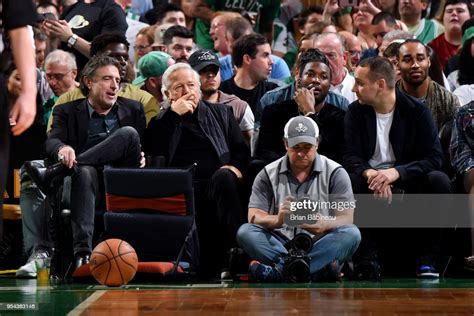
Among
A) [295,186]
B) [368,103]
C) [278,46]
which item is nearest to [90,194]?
[295,186]

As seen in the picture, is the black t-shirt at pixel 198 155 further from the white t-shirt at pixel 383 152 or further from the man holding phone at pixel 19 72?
the man holding phone at pixel 19 72

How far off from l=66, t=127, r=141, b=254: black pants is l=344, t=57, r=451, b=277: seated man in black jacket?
208cm

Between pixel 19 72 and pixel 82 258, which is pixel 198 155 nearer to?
pixel 82 258

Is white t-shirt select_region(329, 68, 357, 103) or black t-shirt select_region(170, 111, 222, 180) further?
white t-shirt select_region(329, 68, 357, 103)

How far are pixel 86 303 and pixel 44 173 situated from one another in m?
2.66

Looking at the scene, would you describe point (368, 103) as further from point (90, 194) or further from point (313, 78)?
point (90, 194)

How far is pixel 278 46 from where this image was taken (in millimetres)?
15562

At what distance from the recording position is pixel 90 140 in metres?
11.4

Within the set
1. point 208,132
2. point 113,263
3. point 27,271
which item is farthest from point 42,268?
point 208,132

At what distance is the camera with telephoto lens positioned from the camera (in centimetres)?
1017

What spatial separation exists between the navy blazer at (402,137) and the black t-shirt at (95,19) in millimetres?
4053

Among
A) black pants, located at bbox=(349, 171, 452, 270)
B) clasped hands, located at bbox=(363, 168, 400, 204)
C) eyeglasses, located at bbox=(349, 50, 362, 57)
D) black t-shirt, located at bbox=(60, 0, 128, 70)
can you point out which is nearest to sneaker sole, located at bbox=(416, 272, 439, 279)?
black pants, located at bbox=(349, 171, 452, 270)

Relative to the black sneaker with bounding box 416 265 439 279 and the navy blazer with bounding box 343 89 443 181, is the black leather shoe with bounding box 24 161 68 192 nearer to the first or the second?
the navy blazer with bounding box 343 89 443 181

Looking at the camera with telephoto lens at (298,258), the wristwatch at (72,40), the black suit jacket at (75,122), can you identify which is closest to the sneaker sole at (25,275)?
the black suit jacket at (75,122)
